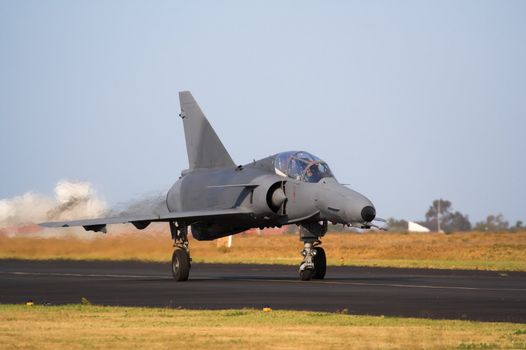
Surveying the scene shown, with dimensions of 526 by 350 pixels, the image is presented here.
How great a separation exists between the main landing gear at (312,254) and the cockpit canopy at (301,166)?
130 centimetres

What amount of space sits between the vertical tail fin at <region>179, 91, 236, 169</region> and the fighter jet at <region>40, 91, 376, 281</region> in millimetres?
685

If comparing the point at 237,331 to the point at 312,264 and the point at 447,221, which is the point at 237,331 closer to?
the point at 312,264

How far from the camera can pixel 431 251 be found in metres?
52.9

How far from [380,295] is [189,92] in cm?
1603

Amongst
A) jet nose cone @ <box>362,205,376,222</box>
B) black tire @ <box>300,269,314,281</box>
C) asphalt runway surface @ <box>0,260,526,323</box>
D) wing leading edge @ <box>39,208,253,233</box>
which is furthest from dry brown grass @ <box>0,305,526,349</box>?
wing leading edge @ <box>39,208,253,233</box>

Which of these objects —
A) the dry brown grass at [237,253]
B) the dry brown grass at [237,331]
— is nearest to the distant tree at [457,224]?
the dry brown grass at [237,253]

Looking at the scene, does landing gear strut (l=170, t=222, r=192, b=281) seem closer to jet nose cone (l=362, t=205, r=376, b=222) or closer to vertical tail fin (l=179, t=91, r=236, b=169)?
vertical tail fin (l=179, t=91, r=236, b=169)

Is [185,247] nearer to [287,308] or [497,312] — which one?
[287,308]

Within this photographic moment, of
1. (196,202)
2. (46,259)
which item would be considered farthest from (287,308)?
(46,259)

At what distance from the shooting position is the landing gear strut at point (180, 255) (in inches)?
1166

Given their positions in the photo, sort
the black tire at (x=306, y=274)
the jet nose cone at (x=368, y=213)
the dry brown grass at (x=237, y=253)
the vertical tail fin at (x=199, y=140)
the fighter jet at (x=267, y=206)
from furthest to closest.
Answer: the dry brown grass at (x=237, y=253) < the vertical tail fin at (x=199, y=140) < the black tire at (x=306, y=274) < the fighter jet at (x=267, y=206) < the jet nose cone at (x=368, y=213)

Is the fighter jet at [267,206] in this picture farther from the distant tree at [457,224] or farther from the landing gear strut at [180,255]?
the distant tree at [457,224]

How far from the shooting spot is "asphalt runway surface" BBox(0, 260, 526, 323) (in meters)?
19.0

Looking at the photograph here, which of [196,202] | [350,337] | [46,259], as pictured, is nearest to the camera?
[350,337]
